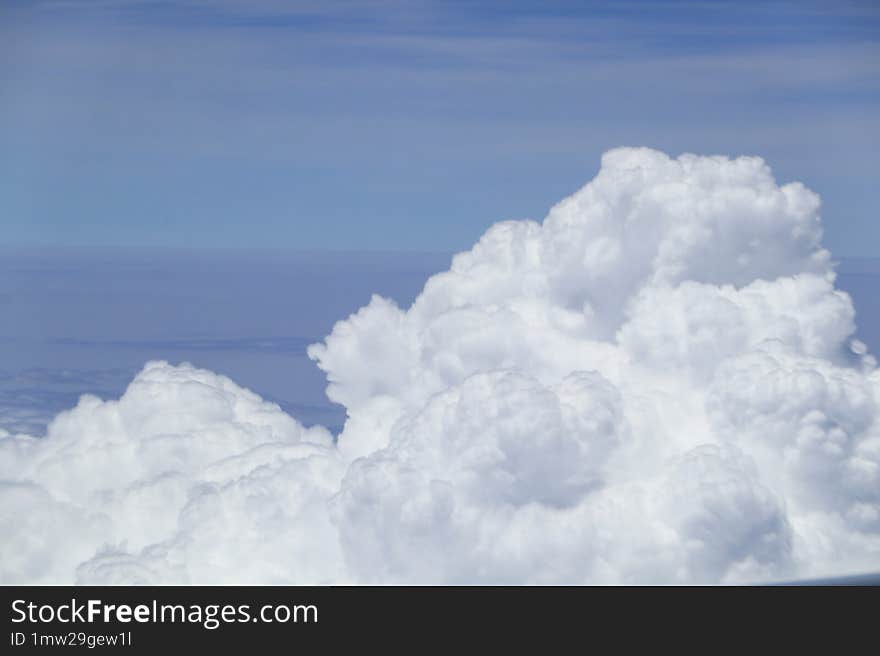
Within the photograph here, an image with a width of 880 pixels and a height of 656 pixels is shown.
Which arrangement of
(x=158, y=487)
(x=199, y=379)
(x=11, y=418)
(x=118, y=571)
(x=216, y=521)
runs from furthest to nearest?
(x=11, y=418) → (x=199, y=379) → (x=158, y=487) → (x=216, y=521) → (x=118, y=571)

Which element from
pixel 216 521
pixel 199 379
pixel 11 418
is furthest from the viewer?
pixel 11 418

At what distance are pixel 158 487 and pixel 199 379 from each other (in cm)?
1254
